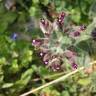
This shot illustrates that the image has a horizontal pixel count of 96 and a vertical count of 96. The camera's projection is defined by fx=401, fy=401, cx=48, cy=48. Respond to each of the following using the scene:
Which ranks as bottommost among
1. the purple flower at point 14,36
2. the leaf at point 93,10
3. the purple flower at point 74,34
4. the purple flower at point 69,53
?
the purple flower at point 69,53

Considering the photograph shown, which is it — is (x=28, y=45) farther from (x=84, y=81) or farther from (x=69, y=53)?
(x=84, y=81)

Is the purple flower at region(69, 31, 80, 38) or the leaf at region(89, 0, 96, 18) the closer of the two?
the purple flower at region(69, 31, 80, 38)

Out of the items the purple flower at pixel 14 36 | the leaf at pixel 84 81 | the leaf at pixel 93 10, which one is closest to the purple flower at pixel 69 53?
the leaf at pixel 84 81

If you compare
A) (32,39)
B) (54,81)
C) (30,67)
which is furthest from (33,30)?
(54,81)

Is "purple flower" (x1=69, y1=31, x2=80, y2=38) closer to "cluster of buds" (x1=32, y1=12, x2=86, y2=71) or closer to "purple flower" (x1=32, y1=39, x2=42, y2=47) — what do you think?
"cluster of buds" (x1=32, y1=12, x2=86, y2=71)

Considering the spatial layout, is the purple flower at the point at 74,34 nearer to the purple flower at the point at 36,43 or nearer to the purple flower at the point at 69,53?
the purple flower at the point at 69,53

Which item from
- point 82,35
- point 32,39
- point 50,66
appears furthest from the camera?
point 32,39

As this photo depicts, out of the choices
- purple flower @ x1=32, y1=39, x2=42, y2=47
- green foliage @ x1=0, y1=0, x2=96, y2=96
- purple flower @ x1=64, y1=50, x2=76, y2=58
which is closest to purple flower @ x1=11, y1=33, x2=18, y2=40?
green foliage @ x1=0, y1=0, x2=96, y2=96

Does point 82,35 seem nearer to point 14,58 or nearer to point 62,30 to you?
point 62,30

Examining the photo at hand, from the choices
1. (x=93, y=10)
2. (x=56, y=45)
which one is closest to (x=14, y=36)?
(x=56, y=45)
